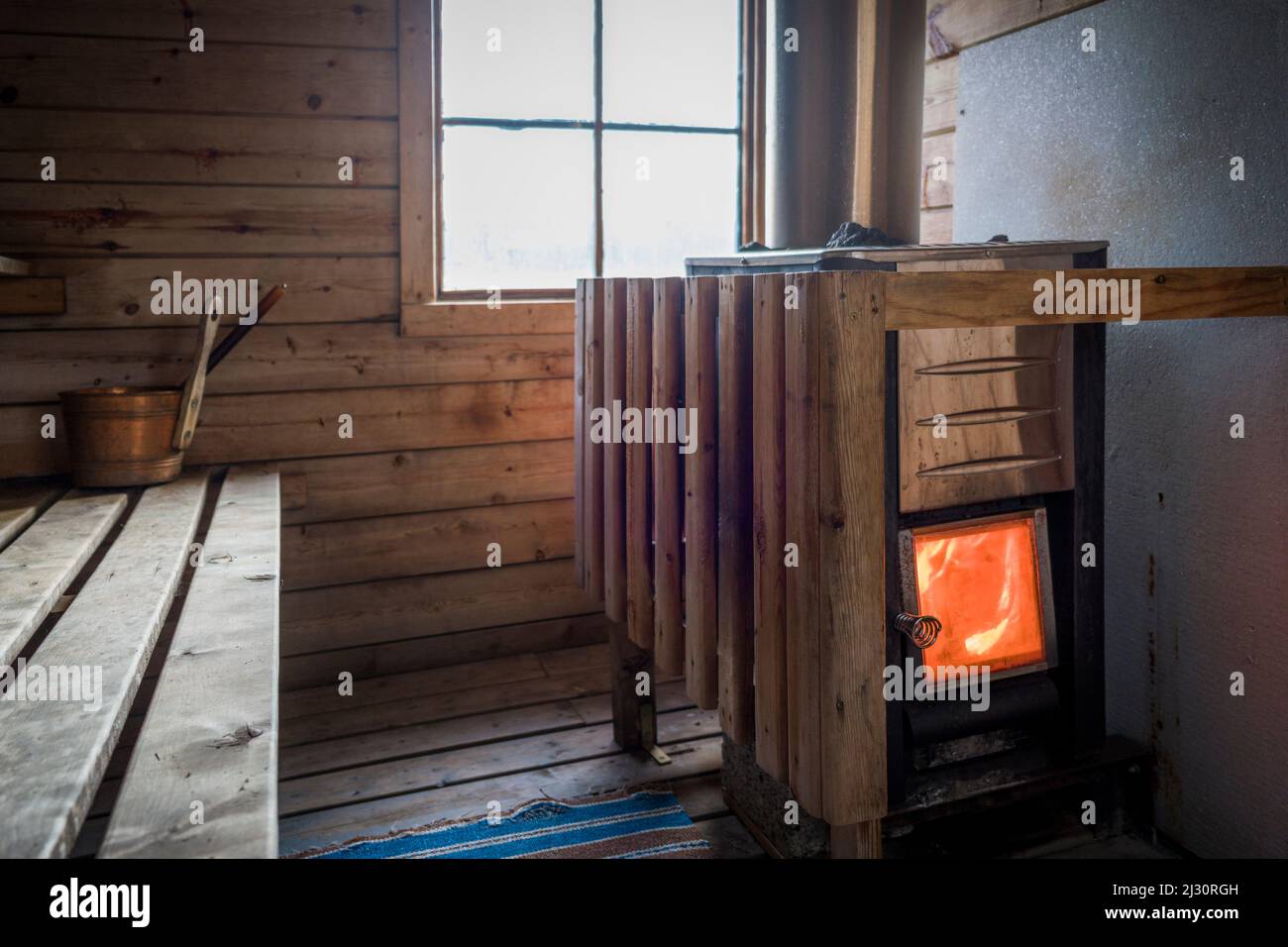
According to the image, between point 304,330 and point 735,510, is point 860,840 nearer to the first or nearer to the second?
point 735,510

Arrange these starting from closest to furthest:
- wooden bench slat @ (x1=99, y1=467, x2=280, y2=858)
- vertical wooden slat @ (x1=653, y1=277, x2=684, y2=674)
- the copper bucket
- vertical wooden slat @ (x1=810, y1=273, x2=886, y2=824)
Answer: wooden bench slat @ (x1=99, y1=467, x2=280, y2=858), vertical wooden slat @ (x1=810, y1=273, x2=886, y2=824), vertical wooden slat @ (x1=653, y1=277, x2=684, y2=674), the copper bucket

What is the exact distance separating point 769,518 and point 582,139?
6.27ft

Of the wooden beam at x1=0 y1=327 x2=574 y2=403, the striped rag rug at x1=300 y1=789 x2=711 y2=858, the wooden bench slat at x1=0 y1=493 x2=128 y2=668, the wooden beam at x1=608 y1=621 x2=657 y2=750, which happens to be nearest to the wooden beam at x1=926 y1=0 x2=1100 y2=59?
the wooden beam at x1=0 y1=327 x2=574 y2=403

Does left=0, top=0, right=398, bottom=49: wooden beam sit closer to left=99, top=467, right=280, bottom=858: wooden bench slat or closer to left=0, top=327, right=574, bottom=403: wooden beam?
left=0, top=327, right=574, bottom=403: wooden beam

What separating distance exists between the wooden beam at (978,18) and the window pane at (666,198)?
82 centimetres

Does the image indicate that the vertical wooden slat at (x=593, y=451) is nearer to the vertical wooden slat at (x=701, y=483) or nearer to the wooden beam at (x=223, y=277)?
the vertical wooden slat at (x=701, y=483)

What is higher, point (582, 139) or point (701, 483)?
point (582, 139)

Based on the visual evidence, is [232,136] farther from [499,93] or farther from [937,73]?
[937,73]

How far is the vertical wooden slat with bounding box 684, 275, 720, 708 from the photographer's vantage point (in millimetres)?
1816

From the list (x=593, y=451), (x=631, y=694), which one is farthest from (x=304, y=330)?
(x=631, y=694)

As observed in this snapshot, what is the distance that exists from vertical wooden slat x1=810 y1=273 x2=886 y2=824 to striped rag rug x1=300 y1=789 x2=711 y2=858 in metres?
0.64

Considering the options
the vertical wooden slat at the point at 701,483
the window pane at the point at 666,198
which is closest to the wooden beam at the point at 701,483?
the vertical wooden slat at the point at 701,483

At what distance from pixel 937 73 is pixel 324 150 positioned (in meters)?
1.61

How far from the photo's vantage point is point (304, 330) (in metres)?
2.82
